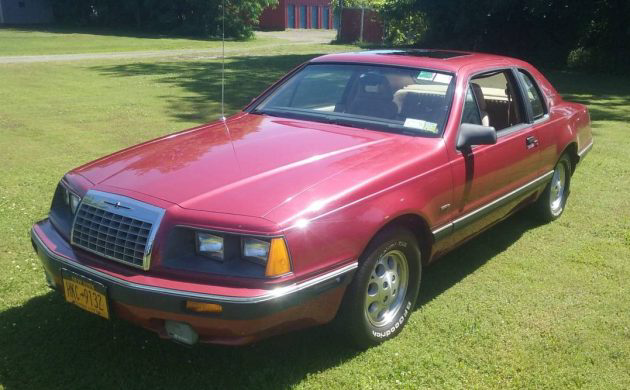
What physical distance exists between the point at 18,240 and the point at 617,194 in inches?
232

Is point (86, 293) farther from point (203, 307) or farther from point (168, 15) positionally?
point (168, 15)

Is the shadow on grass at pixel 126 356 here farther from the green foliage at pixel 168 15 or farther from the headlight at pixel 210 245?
the green foliage at pixel 168 15

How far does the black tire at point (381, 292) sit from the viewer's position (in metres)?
3.16

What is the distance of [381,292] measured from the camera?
3.42 metres

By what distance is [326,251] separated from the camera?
2916 mm

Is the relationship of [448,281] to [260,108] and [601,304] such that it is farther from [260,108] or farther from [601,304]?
[260,108]

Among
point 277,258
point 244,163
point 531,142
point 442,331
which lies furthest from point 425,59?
point 277,258

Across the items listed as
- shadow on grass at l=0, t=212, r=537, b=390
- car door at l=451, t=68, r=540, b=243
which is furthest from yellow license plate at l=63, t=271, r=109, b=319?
car door at l=451, t=68, r=540, b=243

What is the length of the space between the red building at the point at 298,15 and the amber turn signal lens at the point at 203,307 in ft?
153

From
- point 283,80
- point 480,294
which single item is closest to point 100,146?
point 283,80

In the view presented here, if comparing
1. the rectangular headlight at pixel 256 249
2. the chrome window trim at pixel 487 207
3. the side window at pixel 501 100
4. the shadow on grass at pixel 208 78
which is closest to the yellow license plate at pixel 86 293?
the rectangular headlight at pixel 256 249

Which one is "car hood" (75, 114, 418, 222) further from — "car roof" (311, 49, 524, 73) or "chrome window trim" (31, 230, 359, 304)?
"car roof" (311, 49, 524, 73)

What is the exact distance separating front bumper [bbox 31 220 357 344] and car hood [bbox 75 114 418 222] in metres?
0.39

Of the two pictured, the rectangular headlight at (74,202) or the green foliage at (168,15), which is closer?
the rectangular headlight at (74,202)
